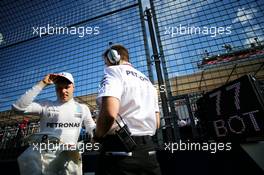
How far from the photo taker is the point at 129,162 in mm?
1039

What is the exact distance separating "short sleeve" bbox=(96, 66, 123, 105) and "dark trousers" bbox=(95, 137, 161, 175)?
0.94ft

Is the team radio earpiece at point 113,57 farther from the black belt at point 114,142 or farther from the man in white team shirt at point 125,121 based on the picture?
the black belt at point 114,142

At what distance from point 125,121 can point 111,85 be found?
27 centimetres

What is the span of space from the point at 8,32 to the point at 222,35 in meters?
7.60

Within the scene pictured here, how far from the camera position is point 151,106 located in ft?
4.60

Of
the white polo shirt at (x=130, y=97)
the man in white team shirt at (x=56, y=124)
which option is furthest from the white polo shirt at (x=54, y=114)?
the white polo shirt at (x=130, y=97)

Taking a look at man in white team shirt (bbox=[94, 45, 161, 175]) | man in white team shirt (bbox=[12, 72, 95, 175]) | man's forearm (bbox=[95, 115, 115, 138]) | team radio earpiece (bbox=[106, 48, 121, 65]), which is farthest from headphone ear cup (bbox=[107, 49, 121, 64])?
man in white team shirt (bbox=[12, 72, 95, 175])

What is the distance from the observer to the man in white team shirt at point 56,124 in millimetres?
1683

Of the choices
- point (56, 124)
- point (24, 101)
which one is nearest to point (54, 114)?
point (56, 124)

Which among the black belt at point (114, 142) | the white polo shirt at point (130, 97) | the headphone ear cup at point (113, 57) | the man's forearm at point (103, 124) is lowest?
the black belt at point (114, 142)

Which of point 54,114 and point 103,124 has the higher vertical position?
point 54,114

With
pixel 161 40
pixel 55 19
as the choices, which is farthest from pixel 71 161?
pixel 55 19

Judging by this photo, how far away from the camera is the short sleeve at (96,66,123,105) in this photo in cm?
113

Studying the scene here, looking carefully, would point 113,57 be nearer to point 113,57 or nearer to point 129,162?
point 113,57
